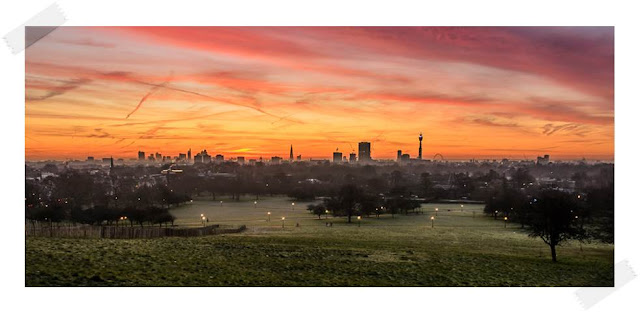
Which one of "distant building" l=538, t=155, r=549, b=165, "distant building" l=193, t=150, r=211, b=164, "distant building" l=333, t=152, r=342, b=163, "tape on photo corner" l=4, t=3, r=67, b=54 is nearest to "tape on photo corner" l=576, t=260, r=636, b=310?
"distant building" l=538, t=155, r=549, b=165

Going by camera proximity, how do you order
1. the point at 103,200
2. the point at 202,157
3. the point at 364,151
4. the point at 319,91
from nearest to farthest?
the point at 319,91 < the point at 202,157 < the point at 364,151 < the point at 103,200

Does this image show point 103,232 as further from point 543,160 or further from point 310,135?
point 543,160

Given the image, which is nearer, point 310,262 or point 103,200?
point 310,262

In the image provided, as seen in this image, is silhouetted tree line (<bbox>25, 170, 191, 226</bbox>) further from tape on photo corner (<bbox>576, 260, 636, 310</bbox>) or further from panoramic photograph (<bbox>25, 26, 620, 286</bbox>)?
tape on photo corner (<bbox>576, 260, 636, 310</bbox>)

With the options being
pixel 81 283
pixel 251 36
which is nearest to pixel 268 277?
pixel 81 283
